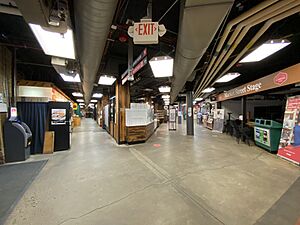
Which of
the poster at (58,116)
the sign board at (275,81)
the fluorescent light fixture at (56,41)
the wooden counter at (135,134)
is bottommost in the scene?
the wooden counter at (135,134)

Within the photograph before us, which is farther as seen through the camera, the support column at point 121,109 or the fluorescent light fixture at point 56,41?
the support column at point 121,109

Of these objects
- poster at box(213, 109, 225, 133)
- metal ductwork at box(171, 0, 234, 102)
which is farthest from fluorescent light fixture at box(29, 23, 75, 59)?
poster at box(213, 109, 225, 133)

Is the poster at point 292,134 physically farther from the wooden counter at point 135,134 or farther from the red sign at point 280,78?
the wooden counter at point 135,134

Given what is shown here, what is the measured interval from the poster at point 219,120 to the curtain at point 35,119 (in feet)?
33.7

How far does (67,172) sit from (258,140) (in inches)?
270

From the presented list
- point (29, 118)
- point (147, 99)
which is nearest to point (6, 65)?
point (29, 118)

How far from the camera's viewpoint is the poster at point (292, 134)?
12.9ft

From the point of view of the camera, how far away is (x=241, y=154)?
4.79 m

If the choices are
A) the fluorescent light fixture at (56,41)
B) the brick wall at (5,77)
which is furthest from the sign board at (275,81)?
the brick wall at (5,77)

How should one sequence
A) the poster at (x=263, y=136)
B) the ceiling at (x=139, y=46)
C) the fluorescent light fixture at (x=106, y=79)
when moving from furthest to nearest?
the fluorescent light fixture at (x=106, y=79) → the poster at (x=263, y=136) → the ceiling at (x=139, y=46)

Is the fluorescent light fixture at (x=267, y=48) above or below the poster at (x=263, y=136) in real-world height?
above

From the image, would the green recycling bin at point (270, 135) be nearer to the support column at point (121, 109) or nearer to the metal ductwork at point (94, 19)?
the support column at point (121, 109)

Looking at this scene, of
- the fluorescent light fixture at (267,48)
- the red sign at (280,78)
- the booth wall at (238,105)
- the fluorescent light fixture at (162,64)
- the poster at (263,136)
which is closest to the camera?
the fluorescent light fixture at (267,48)

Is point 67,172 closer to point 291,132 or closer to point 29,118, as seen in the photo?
point 29,118
